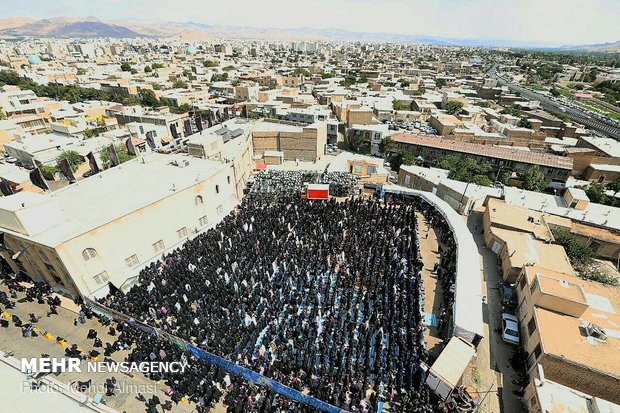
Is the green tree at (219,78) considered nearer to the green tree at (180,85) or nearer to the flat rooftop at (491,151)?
the green tree at (180,85)

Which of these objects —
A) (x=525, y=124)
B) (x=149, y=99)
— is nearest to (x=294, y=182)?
(x=525, y=124)

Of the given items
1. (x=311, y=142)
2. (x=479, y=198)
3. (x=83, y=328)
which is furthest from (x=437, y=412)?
(x=311, y=142)

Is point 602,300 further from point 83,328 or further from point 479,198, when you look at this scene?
point 83,328

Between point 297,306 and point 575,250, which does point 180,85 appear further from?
point 575,250

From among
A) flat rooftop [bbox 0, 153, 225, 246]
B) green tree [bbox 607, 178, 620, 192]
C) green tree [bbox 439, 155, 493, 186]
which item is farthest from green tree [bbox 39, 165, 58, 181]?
green tree [bbox 607, 178, 620, 192]

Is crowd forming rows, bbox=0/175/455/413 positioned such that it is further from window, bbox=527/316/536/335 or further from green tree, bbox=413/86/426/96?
green tree, bbox=413/86/426/96

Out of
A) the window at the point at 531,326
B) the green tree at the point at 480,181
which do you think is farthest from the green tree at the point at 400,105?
the window at the point at 531,326
